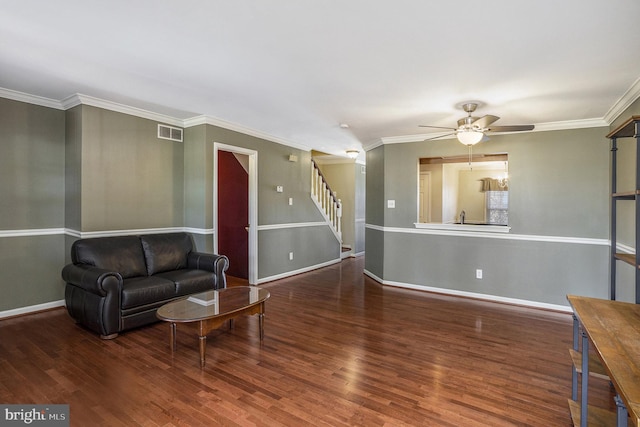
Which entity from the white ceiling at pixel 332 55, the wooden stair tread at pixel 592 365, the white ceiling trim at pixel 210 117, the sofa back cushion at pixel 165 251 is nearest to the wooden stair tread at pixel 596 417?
the wooden stair tread at pixel 592 365

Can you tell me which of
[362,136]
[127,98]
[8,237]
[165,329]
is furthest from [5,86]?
[362,136]

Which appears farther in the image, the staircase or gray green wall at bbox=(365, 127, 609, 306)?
the staircase

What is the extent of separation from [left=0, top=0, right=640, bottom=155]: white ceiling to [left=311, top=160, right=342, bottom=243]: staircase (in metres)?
2.69

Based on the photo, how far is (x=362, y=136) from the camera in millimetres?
5301

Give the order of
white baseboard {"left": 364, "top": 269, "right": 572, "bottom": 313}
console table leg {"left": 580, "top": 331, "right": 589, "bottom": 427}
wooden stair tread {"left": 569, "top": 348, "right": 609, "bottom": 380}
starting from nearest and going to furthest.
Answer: console table leg {"left": 580, "top": 331, "right": 589, "bottom": 427} < wooden stair tread {"left": 569, "top": 348, "right": 609, "bottom": 380} < white baseboard {"left": 364, "top": 269, "right": 572, "bottom": 313}

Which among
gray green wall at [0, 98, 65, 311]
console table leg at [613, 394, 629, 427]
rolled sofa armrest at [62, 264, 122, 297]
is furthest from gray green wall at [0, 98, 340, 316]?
console table leg at [613, 394, 629, 427]

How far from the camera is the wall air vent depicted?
444 centimetres

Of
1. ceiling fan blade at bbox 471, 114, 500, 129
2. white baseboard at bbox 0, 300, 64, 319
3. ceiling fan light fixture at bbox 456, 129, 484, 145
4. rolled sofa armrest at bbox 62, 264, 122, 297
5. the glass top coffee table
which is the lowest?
white baseboard at bbox 0, 300, 64, 319

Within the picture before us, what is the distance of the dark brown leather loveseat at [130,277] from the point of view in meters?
3.10

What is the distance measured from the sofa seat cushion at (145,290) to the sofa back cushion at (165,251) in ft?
0.99

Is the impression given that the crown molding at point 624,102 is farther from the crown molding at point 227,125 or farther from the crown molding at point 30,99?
the crown molding at point 30,99

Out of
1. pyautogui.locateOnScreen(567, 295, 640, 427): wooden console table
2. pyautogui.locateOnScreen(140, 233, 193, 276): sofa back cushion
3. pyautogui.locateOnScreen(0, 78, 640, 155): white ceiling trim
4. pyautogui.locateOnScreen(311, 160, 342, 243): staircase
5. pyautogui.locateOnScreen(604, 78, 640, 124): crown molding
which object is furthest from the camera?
pyautogui.locateOnScreen(311, 160, 342, 243): staircase

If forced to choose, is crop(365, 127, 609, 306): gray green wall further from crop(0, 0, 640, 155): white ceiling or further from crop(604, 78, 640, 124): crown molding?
crop(0, 0, 640, 155): white ceiling

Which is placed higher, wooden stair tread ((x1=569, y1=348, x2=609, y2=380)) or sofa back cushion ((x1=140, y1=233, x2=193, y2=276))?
sofa back cushion ((x1=140, y1=233, x2=193, y2=276))
